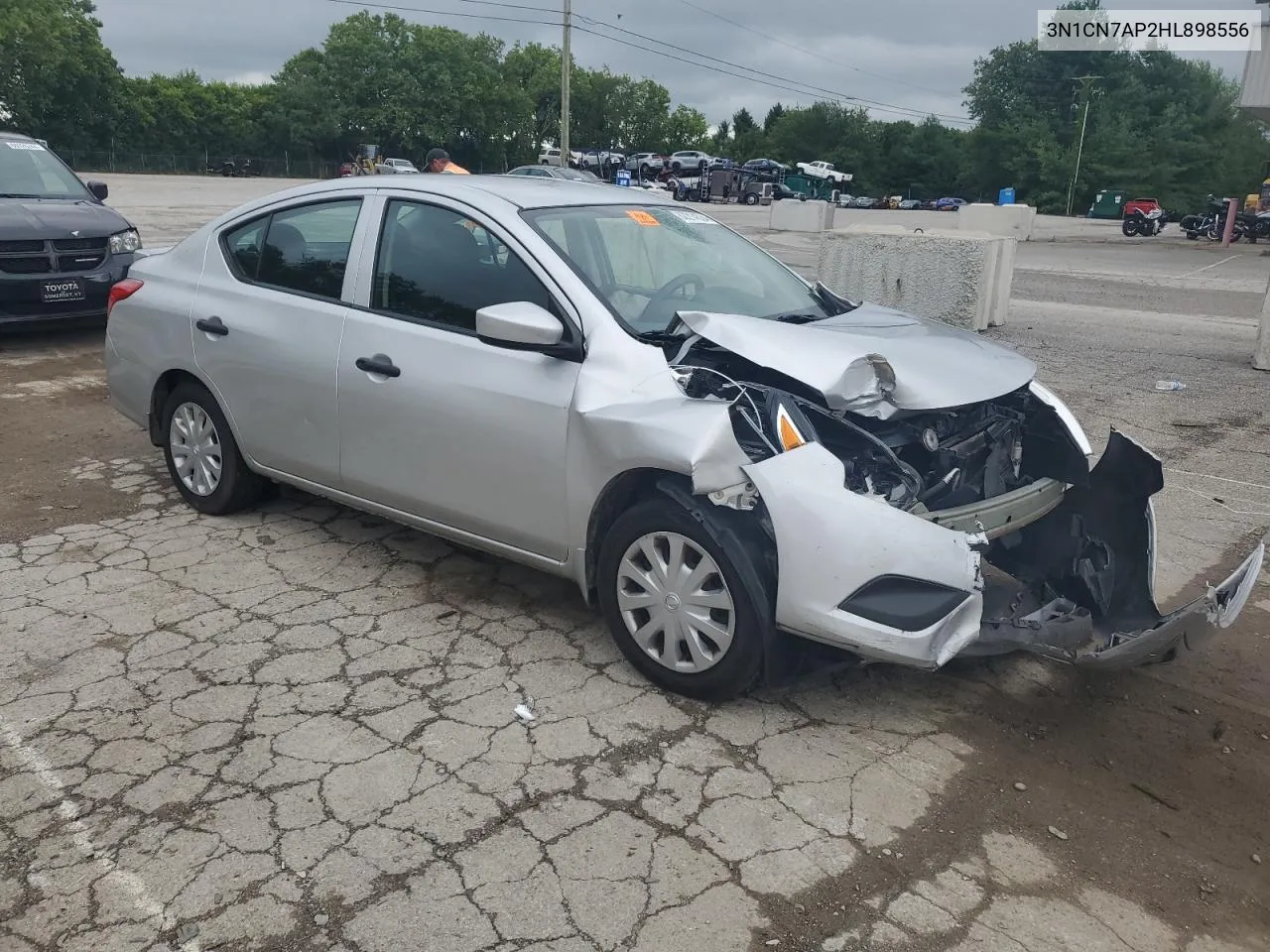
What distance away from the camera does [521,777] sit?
3.14 meters

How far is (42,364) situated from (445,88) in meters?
73.6

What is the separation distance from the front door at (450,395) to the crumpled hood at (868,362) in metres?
0.62

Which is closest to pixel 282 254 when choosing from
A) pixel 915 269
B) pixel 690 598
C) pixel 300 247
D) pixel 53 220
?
pixel 300 247

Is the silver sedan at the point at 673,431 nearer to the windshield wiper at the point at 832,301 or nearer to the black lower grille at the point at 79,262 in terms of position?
the windshield wiper at the point at 832,301

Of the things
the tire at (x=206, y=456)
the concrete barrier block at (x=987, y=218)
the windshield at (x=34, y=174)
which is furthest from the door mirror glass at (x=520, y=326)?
the concrete barrier block at (x=987, y=218)

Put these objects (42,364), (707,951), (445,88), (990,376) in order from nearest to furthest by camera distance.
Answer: (707,951)
(990,376)
(42,364)
(445,88)

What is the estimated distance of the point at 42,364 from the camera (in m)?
8.68

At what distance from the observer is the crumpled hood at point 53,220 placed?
8547 millimetres

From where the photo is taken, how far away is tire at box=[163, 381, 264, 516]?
499cm

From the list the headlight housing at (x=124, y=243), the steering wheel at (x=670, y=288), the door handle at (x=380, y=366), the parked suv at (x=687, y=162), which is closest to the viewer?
the steering wheel at (x=670, y=288)

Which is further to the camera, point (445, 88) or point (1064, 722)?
point (445, 88)

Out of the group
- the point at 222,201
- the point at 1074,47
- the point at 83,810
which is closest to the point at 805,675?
the point at 83,810

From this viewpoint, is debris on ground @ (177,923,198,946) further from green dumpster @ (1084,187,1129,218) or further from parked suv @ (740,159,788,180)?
green dumpster @ (1084,187,1129,218)

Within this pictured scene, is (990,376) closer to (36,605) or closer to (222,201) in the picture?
(36,605)
